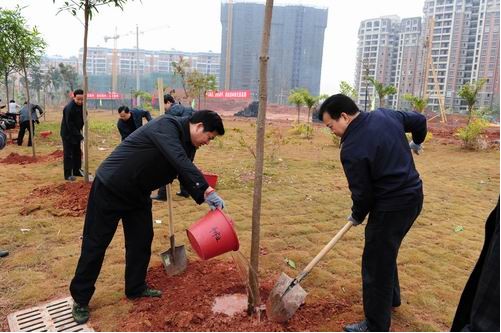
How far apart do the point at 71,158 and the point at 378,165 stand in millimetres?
6012

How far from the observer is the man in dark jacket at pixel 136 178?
256cm

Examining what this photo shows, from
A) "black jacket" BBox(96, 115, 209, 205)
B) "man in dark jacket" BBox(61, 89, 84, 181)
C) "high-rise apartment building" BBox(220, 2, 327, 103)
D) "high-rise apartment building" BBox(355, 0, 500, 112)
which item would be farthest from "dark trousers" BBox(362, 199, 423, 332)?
"high-rise apartment building" BBox(220, 2, 327, 103)

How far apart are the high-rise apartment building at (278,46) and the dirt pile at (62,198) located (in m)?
51.4

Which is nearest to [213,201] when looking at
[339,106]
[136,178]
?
[136,178]

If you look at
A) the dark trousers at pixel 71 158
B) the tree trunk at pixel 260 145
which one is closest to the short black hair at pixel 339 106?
the tree trunk at pixel 260 145

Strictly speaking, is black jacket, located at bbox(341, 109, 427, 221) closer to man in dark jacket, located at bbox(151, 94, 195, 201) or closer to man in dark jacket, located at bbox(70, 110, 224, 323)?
man in dark jacket, located at bbox(70, 110, 224, 323)

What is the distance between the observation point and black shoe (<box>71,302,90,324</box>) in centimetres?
276

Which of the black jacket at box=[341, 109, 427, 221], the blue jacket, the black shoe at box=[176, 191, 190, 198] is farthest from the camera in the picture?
the black shoe at box=[176, 191, 190, 198]

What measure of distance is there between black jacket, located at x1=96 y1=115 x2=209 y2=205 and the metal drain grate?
935mm

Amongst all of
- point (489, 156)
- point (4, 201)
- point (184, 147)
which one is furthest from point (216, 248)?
point (489, 156)

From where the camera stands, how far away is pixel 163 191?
5949 mm

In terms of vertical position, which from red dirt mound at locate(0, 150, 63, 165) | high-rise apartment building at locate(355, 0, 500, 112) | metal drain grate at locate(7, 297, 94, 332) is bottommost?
metal drain grate at locate(7, 297, 94, 332)

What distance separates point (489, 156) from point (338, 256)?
1009cm

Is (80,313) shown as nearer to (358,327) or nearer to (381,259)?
(358,327)
